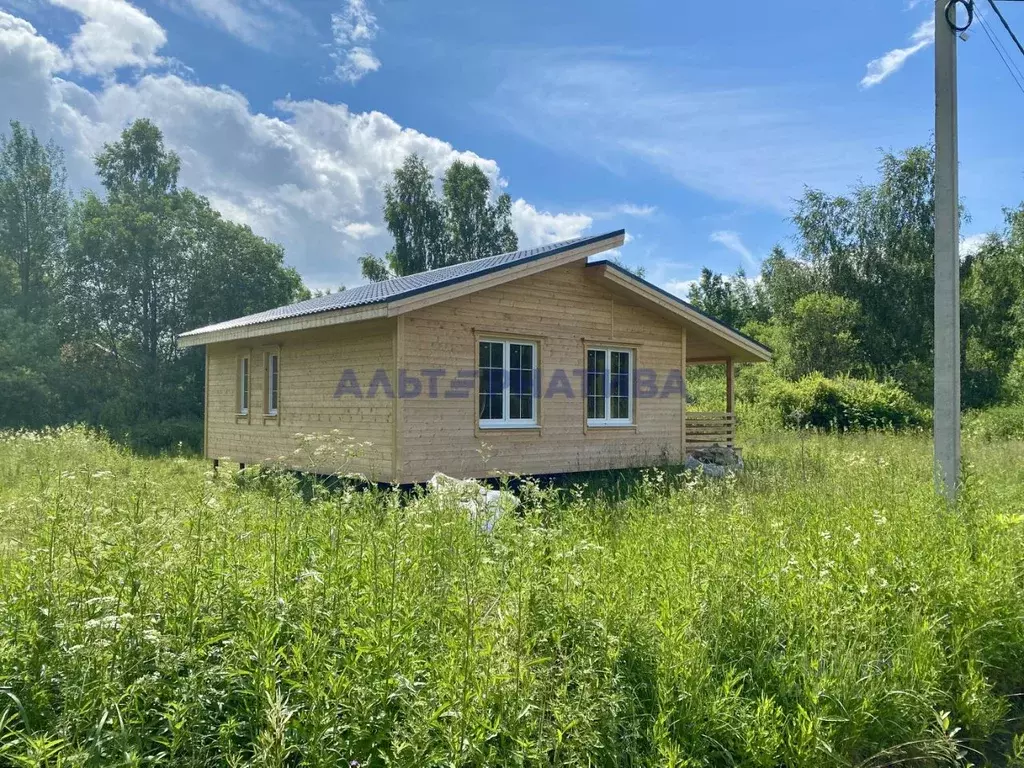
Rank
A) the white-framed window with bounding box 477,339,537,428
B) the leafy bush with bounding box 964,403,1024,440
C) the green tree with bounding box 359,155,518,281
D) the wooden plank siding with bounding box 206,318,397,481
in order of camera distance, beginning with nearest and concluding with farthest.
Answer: the wooden plank siding with bounding box 206,318,397,481
the white-framed window with bounding box 477,339,537,428
the leafy bush with bounding box 964,403,1024,440
the green tree with bounding box 359,155,518,281

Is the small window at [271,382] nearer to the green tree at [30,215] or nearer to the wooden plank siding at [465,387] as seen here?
the wooden plank siding at [465,387]

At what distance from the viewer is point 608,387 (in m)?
12.9

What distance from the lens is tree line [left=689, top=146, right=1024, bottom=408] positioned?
30.3m

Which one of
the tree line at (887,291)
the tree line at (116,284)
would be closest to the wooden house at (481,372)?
the tree line at (116,284)

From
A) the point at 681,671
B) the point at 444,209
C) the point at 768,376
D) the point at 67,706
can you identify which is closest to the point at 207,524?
the point at 67,706

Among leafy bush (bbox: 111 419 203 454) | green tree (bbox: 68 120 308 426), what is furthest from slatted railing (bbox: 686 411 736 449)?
green tree (bbox: 68 120 308 426)

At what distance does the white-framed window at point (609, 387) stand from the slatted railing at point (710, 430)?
2.91 m

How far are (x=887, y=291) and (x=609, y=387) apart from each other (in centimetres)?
2561

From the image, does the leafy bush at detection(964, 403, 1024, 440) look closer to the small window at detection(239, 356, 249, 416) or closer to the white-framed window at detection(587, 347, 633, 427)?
the white-framed window at detection(587, 347, 633, 427)

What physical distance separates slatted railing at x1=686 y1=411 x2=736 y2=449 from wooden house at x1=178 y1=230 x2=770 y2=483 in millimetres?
48

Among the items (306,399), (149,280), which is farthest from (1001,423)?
(149,280)

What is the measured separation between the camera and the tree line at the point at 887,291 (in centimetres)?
3030

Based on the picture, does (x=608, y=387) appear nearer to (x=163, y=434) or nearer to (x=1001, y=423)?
(x=1001, y=423)

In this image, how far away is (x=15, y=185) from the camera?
2842 cm
